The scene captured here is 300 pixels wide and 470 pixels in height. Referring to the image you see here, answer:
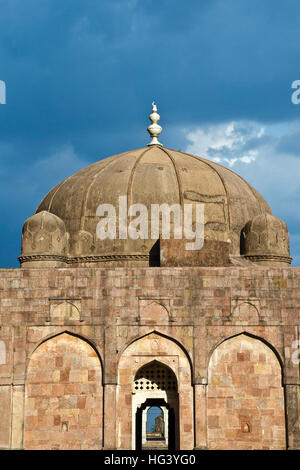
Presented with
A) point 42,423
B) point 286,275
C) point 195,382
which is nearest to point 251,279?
point 286,275

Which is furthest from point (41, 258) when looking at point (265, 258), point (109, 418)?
point (265, 258)

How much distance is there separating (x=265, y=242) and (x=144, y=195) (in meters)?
3.99

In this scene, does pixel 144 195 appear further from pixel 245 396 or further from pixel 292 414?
pixel 292 414

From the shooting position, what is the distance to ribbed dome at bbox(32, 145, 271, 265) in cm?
2705

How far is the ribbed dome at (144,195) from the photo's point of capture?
2705 cm

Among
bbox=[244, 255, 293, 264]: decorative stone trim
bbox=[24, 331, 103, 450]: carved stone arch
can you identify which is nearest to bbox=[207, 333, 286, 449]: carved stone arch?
bbox=[24, 331, 103, 450]: carved stone arch

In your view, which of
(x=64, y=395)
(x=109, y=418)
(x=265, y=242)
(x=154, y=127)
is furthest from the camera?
(x=154, y=127)

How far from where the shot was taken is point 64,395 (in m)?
22.4

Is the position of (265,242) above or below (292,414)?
above

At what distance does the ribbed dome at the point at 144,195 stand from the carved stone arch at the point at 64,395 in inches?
181

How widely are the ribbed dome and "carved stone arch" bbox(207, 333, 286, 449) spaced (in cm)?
481

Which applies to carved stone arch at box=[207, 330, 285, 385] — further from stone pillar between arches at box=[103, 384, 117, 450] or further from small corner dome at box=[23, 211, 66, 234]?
small corner dome at box=[23, 211, 66, 234]

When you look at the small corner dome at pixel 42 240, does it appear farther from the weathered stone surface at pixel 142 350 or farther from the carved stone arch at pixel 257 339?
the carved stone arch at pixel 257 339

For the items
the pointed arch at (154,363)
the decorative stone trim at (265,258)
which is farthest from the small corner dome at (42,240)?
the decorative stone trim at (265,258)
